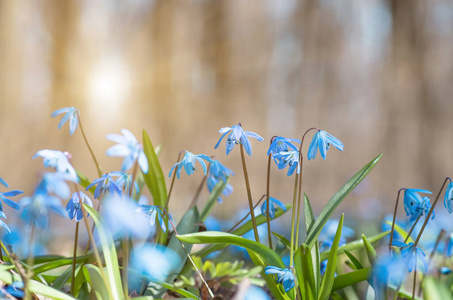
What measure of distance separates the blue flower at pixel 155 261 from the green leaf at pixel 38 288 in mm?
127

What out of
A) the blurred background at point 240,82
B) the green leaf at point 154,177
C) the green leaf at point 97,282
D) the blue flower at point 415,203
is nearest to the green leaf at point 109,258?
the green leaf at point 97,282

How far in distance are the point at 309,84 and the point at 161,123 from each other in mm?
993

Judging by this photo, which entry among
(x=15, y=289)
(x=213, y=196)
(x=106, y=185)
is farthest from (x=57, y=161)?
(x=213, y=196)

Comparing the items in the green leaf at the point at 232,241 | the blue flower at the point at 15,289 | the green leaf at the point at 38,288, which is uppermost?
the green leaf at the point at 232,241

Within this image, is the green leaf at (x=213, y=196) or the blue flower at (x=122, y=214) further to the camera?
the green leaf at (x=213, y=196)

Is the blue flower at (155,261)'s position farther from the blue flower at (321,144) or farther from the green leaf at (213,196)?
the blue flower at (321,144)

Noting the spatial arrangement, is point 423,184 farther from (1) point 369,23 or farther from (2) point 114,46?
(2) point 114,46

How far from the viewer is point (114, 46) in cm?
257

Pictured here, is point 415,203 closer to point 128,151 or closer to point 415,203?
point 415,203

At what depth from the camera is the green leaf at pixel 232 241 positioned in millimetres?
532

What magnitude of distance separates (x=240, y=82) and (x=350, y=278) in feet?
7.02

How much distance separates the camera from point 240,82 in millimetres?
2666

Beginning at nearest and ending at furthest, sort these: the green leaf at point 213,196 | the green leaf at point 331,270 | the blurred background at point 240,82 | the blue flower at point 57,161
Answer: the blue flower at point 57,161
the green leaf at point 331,270
the green leaf at point 213,196
the blurred background at point 240,82

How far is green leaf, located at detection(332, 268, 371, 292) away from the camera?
1.98 feet
